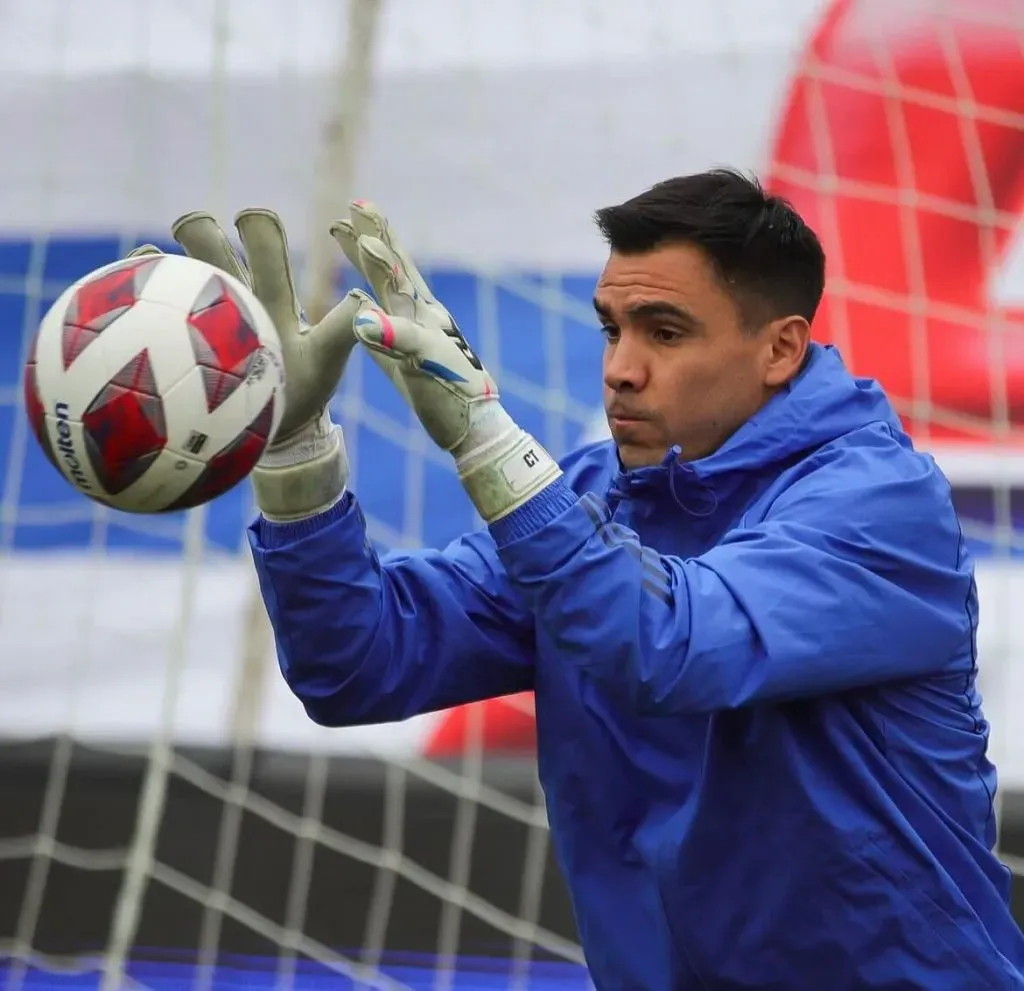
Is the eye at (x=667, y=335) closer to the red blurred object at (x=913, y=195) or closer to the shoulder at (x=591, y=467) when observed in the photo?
the shoulder at (x=591, y=467)

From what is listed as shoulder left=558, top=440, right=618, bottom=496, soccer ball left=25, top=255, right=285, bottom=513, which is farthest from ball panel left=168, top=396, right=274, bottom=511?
shoulder left=558, top=440, right=618, bottom=496

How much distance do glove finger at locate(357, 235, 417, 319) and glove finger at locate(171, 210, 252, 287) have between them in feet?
0.99

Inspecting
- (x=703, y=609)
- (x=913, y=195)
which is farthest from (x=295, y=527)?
(x=913, y=195)

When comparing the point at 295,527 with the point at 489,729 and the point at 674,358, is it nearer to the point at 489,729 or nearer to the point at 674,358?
the point at 674,358

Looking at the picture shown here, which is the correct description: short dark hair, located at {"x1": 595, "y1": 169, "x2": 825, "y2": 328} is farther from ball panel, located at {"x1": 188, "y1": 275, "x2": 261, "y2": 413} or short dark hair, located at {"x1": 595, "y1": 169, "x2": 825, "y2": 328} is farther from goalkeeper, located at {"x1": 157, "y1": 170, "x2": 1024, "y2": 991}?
ball panel, located at {"x1": 188, "y1": 275, "x2": 261, "y2": 413}

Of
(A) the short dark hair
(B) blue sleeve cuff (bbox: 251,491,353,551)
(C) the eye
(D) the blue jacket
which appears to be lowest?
(D) the blue jacket

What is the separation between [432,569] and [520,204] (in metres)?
2.13

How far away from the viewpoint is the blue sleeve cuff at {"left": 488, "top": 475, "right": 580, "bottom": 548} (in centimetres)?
206

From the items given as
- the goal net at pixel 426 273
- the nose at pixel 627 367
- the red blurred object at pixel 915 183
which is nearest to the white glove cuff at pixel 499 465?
the nose at pixel 627 367

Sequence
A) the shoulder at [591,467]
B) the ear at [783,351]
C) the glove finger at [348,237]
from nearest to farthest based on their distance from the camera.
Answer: the glove finger at [348,237]
the ear at [783,351]
the shoulder at [591,467]

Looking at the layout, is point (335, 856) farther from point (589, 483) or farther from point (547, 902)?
point (589, 483)

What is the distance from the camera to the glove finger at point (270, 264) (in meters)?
2.38

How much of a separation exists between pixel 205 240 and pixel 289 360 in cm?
21

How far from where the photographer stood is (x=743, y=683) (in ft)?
6.82
